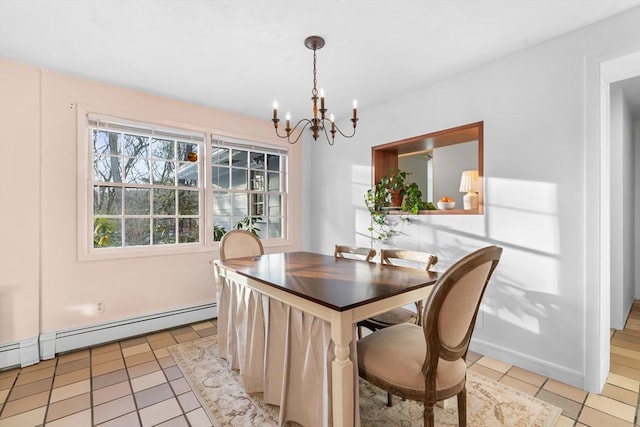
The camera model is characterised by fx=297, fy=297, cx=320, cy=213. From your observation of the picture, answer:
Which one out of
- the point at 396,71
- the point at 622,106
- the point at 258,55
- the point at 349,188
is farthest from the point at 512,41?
the point at 349,188

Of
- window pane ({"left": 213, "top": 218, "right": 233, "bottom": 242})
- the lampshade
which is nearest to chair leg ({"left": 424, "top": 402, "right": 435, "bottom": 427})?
the lampshade

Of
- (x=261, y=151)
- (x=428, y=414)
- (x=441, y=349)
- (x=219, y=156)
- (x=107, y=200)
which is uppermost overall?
(x=261, y=151)

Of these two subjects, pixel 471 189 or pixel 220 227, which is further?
→ pixel 220 227

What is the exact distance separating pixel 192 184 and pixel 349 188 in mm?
1960

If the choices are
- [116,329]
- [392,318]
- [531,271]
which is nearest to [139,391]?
[116,329]

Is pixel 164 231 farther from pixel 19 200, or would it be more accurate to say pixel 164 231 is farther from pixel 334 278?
pixel 334 278

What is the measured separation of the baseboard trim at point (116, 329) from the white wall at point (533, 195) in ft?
8.84

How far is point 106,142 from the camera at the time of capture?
303cm

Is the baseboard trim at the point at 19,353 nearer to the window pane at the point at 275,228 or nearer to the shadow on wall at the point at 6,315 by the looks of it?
the shadow on wall at the point at 6,315

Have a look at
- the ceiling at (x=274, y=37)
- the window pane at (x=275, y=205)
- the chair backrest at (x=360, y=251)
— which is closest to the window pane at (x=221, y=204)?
the window pane at (x=275, y=205)

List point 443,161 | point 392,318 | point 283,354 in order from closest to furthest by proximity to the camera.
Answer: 1. point 283,354
2. point 392,318
3. point 443,161

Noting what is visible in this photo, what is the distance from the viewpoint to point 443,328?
51.2 inches

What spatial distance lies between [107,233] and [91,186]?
Result: 1.61 ft

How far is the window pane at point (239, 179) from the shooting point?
391cm
